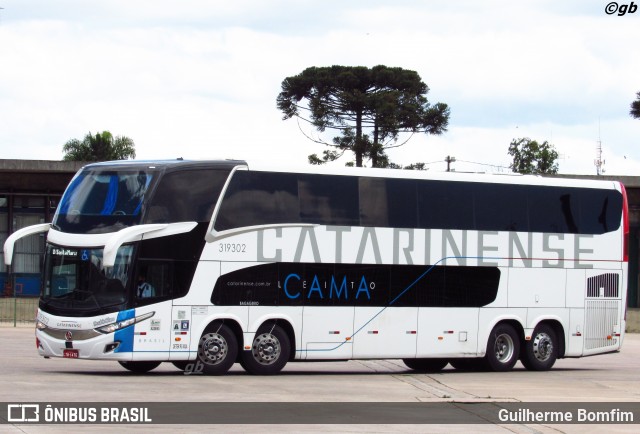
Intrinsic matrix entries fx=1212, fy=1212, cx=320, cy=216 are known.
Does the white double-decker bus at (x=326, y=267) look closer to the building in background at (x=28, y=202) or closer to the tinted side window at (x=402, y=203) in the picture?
the tinted side window at (x=402, y=203)

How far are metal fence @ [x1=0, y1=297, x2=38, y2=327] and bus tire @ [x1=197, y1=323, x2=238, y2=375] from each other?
2023cm

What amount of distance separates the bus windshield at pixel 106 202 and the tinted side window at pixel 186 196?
0.92ft

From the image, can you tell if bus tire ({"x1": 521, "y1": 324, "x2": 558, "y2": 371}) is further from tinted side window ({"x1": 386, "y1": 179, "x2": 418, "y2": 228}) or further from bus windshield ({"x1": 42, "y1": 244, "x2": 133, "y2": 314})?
bus windshield ({"x1": 42, "y1": 244, "x2": 133, "y2": 314})

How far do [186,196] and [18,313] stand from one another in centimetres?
2344

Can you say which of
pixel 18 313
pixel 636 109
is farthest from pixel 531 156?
pixel 18 313

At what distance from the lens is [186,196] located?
22.4 metres

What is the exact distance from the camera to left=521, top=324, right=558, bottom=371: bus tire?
26.8 m

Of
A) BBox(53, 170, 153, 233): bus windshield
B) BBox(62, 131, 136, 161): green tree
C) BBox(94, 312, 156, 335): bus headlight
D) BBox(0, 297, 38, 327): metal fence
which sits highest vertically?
BBox(62, 131, 136, 161): green tree

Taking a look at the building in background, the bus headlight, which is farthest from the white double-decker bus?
the building in background

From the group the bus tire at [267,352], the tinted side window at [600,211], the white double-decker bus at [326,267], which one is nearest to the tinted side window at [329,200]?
the white double-decker bus at [326,267]

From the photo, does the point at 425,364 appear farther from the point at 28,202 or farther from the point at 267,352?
the point at 28,202

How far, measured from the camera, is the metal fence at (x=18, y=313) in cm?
4266

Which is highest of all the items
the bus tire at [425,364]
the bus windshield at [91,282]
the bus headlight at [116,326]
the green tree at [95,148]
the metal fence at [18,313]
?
the green tree at [95,148]

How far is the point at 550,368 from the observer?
1078 inches
